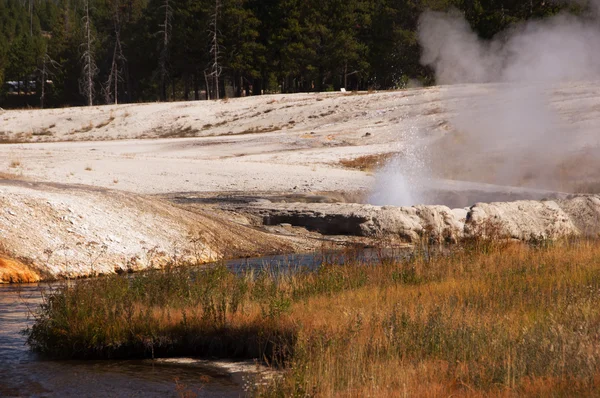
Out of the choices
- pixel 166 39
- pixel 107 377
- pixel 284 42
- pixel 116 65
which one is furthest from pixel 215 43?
pixel 107 377

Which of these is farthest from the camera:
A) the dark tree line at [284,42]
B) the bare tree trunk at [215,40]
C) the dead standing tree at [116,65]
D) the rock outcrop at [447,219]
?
the dead standing tree at [116,65]

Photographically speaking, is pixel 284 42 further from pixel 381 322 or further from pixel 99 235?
pixel 381 322

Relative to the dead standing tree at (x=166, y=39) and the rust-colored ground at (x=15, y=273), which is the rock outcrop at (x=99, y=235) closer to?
the rust-colored ground at (x=15, y=273)

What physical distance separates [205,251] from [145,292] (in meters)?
6.66

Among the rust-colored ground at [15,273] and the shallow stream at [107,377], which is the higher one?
the rust-colored ground at [15,273]

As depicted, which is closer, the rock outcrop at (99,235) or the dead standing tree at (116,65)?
the rock outcrop at (99,235)

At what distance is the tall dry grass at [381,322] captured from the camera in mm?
5844

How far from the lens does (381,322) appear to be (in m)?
7.44

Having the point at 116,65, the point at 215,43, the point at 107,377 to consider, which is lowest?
the point at 107,377

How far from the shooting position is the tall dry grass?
5.84m

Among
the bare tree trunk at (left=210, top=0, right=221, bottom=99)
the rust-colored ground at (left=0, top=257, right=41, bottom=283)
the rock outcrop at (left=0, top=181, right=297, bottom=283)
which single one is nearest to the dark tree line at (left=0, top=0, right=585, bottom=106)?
the bare tree trunk at (left=210, top=0, right=221, bottom=99)

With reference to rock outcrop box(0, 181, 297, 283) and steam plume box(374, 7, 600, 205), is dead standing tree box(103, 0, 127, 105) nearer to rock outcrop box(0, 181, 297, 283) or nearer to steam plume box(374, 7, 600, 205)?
steam plume box(374, 7, 600, 205)

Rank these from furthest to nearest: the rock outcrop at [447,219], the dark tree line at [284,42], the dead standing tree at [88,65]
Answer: the dead standing tree at [88,65] < the dark tree line at [284,42] < the rock outcrop at [447,219]

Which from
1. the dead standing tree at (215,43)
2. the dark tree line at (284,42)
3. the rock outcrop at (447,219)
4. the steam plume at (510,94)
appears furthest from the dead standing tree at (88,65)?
the rock outcrop at (447,219)
